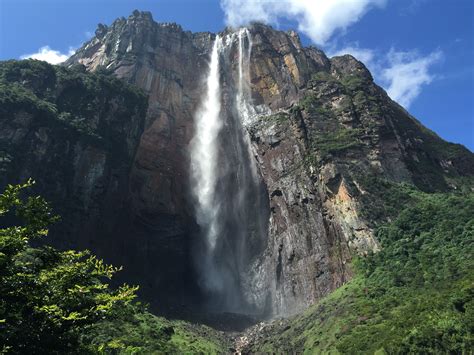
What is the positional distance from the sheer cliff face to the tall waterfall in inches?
60.6

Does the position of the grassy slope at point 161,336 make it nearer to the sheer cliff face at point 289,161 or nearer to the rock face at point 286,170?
the rock face at point 286,170

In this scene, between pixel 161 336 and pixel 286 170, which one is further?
pixel 286 170

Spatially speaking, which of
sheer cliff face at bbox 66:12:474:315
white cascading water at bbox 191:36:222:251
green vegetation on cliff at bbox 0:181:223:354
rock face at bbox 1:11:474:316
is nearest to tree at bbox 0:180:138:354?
green vegetation on cliff at bbox 0:181:223:354

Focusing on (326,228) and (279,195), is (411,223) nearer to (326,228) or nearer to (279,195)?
(326,228)

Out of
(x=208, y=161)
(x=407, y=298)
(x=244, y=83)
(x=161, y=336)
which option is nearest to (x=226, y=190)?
(x=208, y=161)

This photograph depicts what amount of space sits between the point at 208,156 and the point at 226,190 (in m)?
8.88

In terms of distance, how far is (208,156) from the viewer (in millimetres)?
84562

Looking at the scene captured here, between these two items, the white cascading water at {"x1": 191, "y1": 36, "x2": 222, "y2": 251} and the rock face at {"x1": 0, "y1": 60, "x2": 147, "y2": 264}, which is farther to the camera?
the white cascading water at {"x1": 191, "y1": 36, "x2": 222, "y2": 251}

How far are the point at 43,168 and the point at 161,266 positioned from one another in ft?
76.2

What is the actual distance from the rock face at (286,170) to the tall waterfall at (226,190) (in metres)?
1.73

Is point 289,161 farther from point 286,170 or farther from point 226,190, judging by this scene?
point 226,190

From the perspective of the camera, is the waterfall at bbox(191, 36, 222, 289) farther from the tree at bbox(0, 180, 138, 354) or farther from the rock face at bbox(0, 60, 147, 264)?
the tree at bbox(0, 180, 138, 354)

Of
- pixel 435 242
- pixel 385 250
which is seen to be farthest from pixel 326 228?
pixel 435 242

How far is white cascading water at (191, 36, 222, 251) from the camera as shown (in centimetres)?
7675
